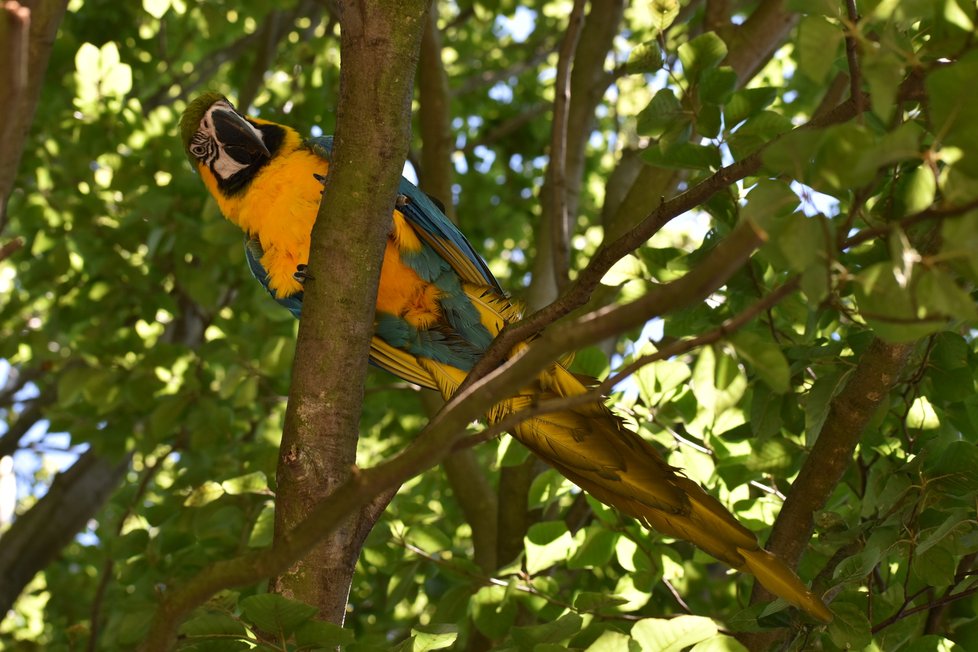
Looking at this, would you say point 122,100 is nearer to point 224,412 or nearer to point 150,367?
point 150,367

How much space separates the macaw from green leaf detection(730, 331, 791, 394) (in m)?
0.93

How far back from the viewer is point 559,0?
215 inches

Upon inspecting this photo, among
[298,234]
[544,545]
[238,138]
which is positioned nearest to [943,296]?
[544,545]

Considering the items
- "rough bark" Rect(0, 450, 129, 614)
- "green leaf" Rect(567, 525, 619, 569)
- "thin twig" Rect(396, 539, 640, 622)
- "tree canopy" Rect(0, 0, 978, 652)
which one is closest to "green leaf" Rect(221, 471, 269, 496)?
"tree canopy" Rect(0, 0, 978, 652)

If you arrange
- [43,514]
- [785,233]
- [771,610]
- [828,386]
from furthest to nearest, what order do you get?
[43,514], [828,386], [771,610], [785,233]

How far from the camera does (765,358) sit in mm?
1254

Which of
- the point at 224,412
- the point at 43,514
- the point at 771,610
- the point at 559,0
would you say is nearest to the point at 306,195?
the point at 224,412

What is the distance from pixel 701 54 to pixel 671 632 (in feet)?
3.99

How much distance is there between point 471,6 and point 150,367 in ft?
9.31

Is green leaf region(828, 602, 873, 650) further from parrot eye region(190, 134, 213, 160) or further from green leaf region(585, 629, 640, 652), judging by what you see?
parrot eye region(190, 134, 213, 160)

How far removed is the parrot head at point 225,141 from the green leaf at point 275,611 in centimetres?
174

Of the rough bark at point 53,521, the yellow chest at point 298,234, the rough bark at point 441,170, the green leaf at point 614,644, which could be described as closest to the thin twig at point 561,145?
the rough bark at point 441,170

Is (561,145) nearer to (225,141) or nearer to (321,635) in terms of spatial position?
(225,141)

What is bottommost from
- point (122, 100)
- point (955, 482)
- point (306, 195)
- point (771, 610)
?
point (771, 610)
